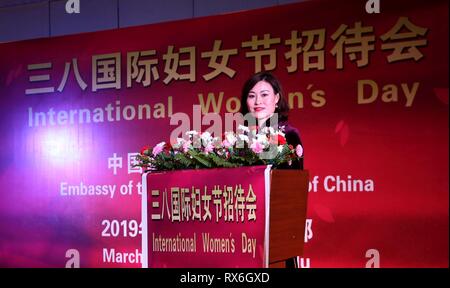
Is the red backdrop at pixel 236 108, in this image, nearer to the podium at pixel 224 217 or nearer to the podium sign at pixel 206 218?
the podium at pixel 224 217

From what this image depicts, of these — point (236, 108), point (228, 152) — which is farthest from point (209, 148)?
point (236, 108)

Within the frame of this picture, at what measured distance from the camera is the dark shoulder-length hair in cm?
396

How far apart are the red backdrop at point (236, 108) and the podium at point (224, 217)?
1.09m

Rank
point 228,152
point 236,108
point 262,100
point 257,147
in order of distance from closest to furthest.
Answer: point 257,147 → point 228,152 → point 262,100 → point 236,108

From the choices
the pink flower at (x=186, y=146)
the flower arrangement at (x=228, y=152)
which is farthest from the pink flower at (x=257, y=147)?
the pink flower at (x=186, y=146)

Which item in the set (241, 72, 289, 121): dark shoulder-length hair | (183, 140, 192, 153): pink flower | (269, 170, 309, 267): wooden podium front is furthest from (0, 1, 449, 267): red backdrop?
(183, 140, 192, 153): pink flower

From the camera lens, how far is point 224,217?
8.45 ft

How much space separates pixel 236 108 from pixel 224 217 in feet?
5.41

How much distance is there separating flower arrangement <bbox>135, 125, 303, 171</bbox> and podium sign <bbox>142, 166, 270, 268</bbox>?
77mm

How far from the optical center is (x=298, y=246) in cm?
275

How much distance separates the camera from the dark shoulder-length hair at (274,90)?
156 inches

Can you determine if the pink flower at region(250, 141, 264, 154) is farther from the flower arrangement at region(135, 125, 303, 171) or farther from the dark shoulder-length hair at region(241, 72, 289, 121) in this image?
the dark shoulder-length hair at region(241, 72, 289, 121)

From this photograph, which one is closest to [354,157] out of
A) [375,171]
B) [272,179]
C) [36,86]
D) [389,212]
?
[375,171]

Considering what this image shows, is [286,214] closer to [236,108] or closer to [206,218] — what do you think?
[206,218]
